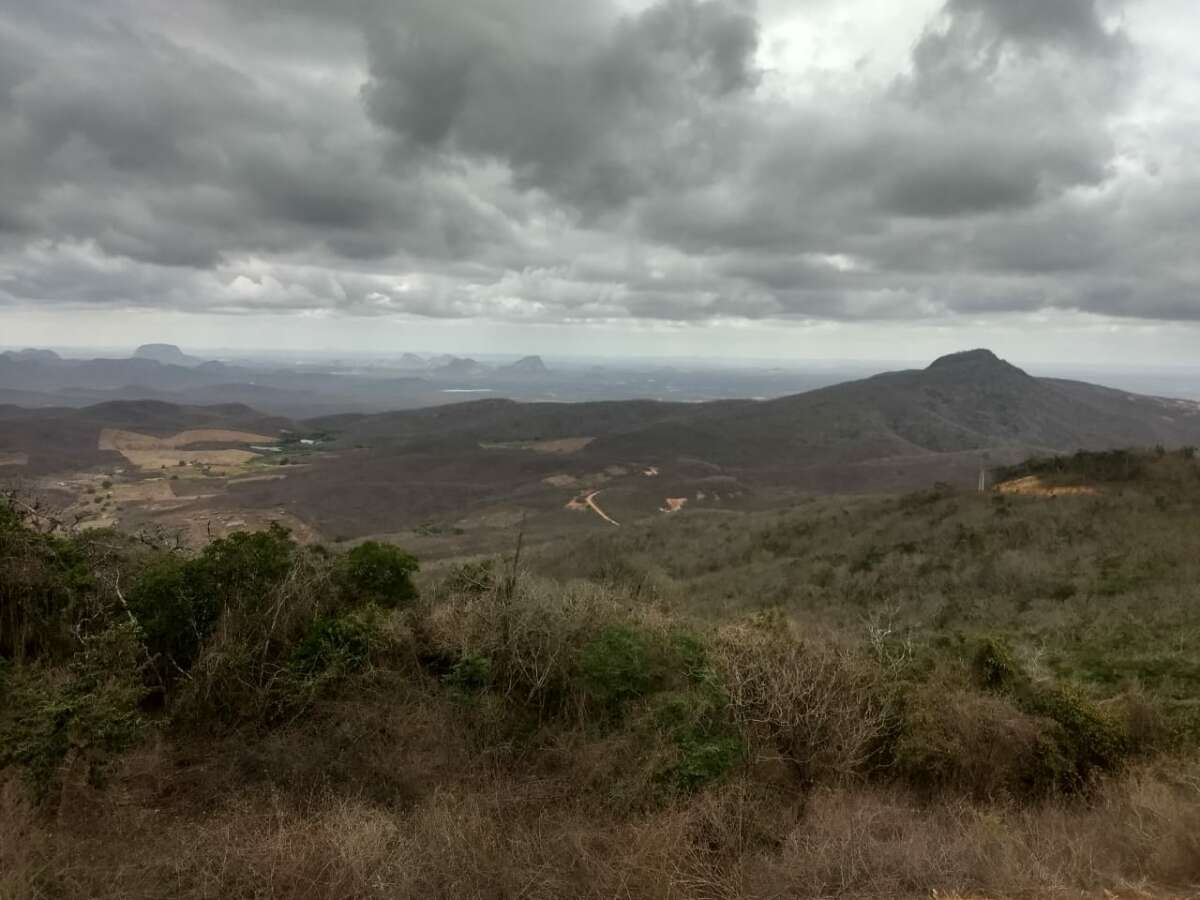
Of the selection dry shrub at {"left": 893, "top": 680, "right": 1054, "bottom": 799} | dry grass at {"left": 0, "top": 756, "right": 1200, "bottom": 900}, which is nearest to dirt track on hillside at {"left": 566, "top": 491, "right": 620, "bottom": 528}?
dry shrub at {"left": 893, "top": 680, "right": 1054, "bottom": 799}

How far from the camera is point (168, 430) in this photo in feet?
411

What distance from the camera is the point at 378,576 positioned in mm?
13125

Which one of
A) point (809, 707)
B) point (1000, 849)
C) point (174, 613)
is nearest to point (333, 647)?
point (174, 613)

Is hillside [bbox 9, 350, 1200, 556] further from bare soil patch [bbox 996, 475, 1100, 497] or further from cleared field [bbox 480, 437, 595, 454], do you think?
bare soil patch [bbox 996, 475, 1100, 497]

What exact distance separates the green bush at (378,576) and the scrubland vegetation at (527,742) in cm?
7

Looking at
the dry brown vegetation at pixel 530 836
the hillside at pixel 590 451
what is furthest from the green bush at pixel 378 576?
the hillside at pixel 590 451

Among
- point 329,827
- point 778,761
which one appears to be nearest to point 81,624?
point 329,827

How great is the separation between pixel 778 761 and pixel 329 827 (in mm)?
5663

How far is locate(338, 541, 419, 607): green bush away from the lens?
1289 cm

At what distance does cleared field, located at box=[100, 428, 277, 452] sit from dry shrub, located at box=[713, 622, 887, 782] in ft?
397

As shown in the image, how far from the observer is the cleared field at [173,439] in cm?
10719

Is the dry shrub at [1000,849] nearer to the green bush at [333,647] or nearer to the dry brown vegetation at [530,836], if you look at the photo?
the dry brown vegetation at [530,836]

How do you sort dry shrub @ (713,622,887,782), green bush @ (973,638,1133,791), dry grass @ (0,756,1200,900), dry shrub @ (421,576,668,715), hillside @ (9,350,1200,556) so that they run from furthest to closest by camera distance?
hillside @ (9,350,1200,556)
dry shrub @ (421,576,668,715)
dry shrub @ (713,622,887,782)
green bush @ (973,638,1133,791)
dry grass @ (0,756,1200,900)

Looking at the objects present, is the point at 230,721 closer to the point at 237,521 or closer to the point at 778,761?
the point at 778,761
